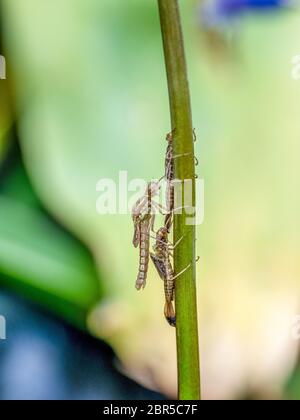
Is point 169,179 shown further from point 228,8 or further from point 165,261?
point 228,8

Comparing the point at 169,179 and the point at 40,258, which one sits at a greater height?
the point at 169,179

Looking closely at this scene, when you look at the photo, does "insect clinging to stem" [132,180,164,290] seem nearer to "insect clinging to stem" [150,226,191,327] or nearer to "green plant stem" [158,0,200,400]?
"insect clinging to stem" [150,226,191,327]

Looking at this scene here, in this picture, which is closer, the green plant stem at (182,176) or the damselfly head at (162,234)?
the green plant stem at (182,176)

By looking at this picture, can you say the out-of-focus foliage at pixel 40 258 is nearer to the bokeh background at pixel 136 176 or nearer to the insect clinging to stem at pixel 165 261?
the bokeh background at pixel 136 176

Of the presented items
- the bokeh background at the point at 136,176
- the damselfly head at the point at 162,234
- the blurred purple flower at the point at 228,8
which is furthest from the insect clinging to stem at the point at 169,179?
the blurred purple flower at the point at 228,8

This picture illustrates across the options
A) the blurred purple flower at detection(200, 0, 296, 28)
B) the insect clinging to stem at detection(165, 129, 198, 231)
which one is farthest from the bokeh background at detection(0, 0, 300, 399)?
the insect clinging to stem at detection(165, 129, 198, 231)

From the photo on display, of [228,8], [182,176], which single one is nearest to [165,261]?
[182,176]

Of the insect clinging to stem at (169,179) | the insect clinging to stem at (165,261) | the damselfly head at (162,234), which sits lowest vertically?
the insect clinging to stem at (165,261)
